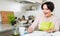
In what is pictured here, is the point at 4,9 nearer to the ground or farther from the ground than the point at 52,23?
farther from the ground

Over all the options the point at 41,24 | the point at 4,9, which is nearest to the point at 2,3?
the point at 4,9

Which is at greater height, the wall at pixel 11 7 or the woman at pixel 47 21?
the wall at pixel 11 7

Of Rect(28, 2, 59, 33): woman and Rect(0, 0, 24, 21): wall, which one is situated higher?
Rect(0, 0, 24, 21): wall

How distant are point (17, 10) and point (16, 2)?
0.58 ft

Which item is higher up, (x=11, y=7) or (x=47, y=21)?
(x=11, y=7)

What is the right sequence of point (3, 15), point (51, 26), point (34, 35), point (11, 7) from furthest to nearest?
point (11, 7)
point (3, 15)
point (51, 26)
point (34, 35)

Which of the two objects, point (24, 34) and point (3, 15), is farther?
point (3, 15)

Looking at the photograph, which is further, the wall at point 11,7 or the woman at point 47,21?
the wall at point 11,7

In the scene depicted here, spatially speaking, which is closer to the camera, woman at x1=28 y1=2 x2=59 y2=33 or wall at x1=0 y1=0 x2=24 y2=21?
woman at x1=28 y1=2 x2=59 y2=33

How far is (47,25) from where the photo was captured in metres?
2.03

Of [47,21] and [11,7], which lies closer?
[47,21]

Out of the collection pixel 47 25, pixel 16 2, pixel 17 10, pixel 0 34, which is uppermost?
pixel 16 2

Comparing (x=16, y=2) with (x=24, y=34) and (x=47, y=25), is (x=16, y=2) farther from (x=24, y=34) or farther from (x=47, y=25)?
(x=24, y=34)

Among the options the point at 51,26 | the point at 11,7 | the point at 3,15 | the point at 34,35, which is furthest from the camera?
the point at 11,7
